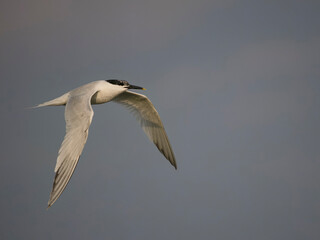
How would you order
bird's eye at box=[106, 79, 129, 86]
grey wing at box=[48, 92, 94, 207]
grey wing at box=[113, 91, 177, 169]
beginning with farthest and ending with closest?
grey wing at box=[113, 91, 177, 169]
bird's eye at box=[106, 79, 129, 86]
grey wing at box=[48, 92, 94, 207]

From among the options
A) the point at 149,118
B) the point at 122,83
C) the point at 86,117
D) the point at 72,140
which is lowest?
the point at 72,140

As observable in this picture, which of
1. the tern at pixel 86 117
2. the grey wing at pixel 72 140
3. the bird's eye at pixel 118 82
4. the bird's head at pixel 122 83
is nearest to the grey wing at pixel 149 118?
the tern at pixel 86 117

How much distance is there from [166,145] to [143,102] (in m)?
1.08

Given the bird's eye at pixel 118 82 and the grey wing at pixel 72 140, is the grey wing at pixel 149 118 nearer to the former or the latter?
the bird's eye at pixel 118 82

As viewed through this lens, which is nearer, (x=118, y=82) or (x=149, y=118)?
(x=118, y=82)

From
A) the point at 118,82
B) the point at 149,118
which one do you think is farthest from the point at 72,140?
the point at 149,118

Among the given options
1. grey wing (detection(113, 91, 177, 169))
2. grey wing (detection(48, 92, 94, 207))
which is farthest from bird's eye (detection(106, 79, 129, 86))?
grey wing (detection(48, 92, 94, 207))

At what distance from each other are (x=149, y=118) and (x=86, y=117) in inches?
119

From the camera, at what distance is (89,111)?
5.57 metres

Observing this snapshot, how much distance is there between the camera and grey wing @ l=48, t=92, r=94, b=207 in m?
4.81

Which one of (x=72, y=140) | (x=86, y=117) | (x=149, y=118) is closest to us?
(x=72, y=140)

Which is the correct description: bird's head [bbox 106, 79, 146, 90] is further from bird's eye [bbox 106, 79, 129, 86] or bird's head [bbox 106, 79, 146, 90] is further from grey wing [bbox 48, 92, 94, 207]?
grey wing [bbox 48, 92, 94, 207]

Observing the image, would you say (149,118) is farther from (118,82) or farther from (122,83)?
(118,82)

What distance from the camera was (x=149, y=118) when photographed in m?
8.40
